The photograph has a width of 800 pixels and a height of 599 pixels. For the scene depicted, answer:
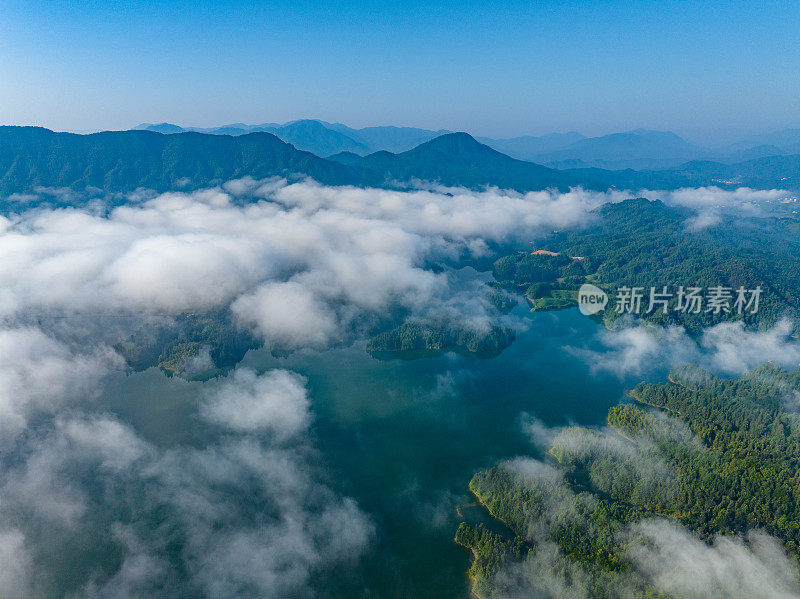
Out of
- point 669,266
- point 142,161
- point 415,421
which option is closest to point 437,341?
point 415,421

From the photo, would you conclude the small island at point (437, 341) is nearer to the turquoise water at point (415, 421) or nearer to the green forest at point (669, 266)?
the turquoise water at point (415, 421)

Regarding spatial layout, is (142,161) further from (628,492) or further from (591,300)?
(628,492)

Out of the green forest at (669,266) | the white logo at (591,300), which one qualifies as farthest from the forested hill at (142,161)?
the white logo at (591,300)

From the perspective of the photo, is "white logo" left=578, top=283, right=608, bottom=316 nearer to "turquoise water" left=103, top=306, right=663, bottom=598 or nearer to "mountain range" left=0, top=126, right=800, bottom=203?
"turquoise water" left=103, top=306, right=663, bottom=598

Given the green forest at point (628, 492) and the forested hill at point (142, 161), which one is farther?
the forested hill at point (142, 161)

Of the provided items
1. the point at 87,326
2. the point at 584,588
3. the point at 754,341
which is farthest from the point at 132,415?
the point at 754,341

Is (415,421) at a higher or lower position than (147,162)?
lower
